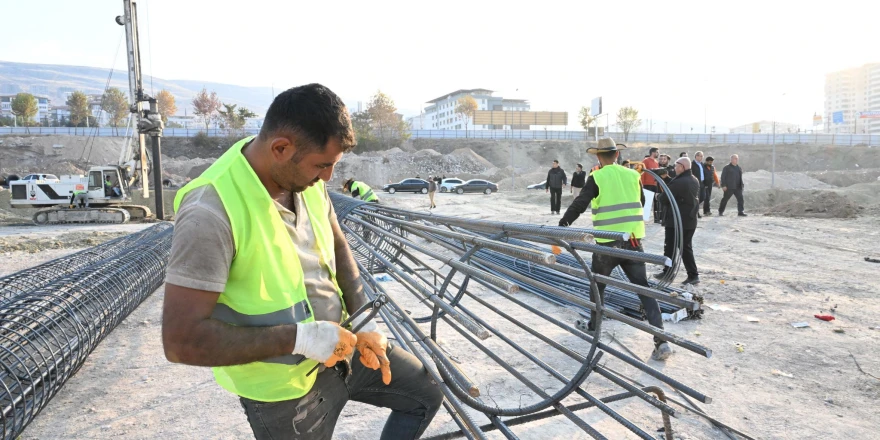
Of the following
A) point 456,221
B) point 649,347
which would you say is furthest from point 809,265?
point 456,221

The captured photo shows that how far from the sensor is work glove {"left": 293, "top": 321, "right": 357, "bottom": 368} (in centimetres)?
179

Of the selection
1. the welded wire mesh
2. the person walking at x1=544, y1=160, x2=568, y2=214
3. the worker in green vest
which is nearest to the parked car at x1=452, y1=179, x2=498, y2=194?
the person walking at x1=544, y1=160, x2=568, y2=214

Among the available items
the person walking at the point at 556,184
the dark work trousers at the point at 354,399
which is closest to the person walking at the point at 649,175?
the person walking at the point at 556,184

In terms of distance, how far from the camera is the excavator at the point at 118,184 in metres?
19.0

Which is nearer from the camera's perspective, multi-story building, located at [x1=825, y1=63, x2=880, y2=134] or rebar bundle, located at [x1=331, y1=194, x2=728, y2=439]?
rebar bundle, located at [x1=331, y1=194, x2=728, y2=439]

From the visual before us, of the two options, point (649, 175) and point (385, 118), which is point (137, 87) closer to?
point (649, 175)

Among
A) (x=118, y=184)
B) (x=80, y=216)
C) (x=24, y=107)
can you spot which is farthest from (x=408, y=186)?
(x=24, y=107)

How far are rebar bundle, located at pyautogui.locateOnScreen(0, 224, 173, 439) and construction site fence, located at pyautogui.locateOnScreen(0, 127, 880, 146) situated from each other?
2178 inches

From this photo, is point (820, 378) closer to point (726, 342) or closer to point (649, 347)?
point (726, 342)

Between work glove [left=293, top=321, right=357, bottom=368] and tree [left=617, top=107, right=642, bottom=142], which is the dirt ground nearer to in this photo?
work glove [left=293, top=321, right=357, bottom=368]

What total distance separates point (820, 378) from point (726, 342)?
0.92 metres

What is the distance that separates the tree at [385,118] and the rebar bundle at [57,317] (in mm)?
60964

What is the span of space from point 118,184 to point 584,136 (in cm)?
6052

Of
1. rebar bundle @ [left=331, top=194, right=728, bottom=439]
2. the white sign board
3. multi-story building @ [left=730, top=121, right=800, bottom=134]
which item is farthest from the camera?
multi-story building @ [left=730, top=121, right=800, bottom=134]
